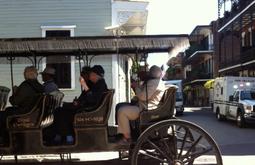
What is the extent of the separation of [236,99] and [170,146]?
762 inches

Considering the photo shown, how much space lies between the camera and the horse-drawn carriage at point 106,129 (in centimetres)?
730

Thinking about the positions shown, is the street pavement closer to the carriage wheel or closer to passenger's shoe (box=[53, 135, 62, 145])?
the carriage wheel

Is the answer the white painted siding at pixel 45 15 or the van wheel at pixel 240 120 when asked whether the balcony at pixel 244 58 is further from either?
the white painted siding at pixel 45 15

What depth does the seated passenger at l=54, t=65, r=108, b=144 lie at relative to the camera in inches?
304

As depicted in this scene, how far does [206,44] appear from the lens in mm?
74250

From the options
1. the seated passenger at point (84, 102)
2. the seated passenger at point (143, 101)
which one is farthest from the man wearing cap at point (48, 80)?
the seated passenger at point (143, 101)

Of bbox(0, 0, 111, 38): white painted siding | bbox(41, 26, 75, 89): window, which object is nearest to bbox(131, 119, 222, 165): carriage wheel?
bbox(41, 26, 75, 89): window

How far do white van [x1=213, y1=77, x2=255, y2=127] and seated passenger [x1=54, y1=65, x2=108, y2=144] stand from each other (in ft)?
56.5

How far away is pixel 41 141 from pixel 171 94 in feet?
6.57

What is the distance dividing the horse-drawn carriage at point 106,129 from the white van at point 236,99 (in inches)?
683

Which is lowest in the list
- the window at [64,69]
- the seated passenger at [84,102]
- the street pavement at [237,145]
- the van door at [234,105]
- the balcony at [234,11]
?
the street pavement at [237,145]

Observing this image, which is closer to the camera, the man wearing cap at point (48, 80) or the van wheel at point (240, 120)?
the man wearing cap at point (48, 80)

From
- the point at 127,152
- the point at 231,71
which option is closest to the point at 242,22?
the point at 231,71

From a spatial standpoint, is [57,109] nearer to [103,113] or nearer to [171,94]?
[103,113]
